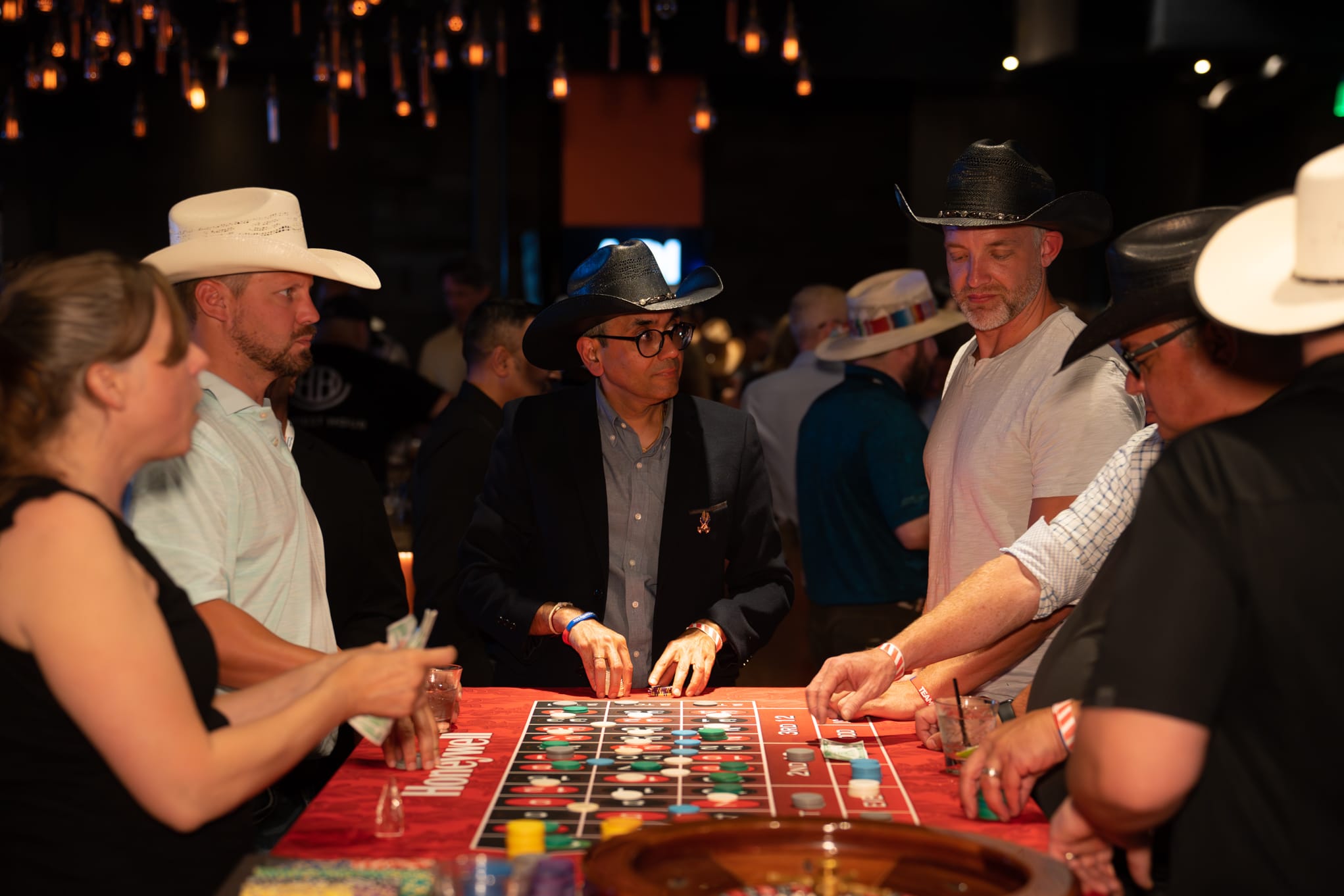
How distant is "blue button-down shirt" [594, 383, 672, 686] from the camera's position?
3295 mm

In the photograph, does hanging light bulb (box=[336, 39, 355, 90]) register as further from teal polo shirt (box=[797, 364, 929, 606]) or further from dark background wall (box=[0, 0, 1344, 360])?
teal polo shirt (box=[797, 364, 929, 606])

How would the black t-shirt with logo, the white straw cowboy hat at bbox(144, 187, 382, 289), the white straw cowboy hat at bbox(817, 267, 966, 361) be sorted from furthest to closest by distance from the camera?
the black t-shirt with logo < the white straw cowboy hat at bbox(817, 267, 966, 361) < the white straw cowboy hat at bbox(144, 187, 382, 289)

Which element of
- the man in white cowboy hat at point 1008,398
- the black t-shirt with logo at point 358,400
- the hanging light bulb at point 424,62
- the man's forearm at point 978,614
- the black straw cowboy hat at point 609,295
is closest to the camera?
the man's forearm at point 978,614

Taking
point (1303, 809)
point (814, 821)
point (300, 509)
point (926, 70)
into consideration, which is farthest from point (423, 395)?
point (926, 70)

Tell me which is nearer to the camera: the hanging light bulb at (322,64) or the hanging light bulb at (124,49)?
the hanging light bulb at (124,49)

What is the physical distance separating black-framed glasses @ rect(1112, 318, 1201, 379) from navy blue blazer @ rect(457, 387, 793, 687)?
1.30 meters

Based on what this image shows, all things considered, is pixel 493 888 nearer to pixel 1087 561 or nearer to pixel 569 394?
pixel 1087 561

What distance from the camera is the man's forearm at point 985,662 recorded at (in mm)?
2836

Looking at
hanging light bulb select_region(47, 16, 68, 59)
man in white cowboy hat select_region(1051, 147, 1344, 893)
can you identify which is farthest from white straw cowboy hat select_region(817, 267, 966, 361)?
hanging light bulb select_region(47, 16, 68, 59)

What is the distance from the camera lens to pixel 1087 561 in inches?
105

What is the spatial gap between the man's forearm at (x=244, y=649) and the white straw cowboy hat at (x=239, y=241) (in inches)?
31.6

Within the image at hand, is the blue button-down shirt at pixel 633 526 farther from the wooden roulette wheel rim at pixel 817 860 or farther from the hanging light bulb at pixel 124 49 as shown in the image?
the hanging light bulb at pixel 124 49

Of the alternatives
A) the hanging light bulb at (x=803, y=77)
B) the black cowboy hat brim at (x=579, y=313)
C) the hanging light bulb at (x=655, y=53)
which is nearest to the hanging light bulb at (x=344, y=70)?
the hanging light bulb at (x=655, y=53)

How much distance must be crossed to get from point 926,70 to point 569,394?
303 inches
